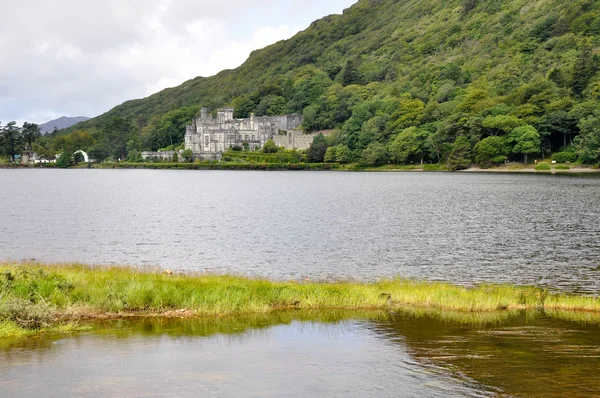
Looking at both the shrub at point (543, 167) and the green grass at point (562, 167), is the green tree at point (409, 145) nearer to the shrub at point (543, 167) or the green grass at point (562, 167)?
the shrub at point (543, 167)

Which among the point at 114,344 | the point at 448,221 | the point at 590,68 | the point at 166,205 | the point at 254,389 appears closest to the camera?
the point at 254,389

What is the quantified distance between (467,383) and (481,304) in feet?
26.0

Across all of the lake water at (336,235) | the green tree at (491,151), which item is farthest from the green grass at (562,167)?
the lake water at (336,235)

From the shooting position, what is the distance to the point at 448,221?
5341 cm

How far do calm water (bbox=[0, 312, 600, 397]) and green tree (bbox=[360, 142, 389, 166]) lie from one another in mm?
157140

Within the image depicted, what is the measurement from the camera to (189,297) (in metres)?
19.8

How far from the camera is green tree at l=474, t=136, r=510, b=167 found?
143000 millimetres

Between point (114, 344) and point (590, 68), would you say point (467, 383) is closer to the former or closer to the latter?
point (114, 344)

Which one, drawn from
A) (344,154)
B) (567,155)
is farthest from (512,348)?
(344,154)

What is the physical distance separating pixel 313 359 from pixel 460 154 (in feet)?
469

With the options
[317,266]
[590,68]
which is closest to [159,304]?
[317,266]

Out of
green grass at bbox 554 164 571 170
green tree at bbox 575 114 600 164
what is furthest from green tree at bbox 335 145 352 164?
green tree at bbox 575 114 600 164

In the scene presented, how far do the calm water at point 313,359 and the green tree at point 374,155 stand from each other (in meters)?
157

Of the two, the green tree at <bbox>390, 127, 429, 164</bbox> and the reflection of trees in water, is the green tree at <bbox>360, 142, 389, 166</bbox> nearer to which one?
the green tree at <bbox>390, 127, 429, 164</bbox>
